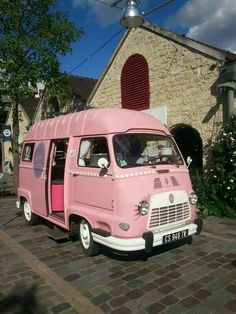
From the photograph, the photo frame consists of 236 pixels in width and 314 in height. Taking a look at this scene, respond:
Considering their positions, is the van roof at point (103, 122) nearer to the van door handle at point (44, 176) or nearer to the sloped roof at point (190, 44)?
the van door handle at point (44, 176)

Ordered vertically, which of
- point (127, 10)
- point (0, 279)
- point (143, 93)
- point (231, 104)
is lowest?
point (0, 279)

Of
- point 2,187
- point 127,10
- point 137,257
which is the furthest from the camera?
point 2,187

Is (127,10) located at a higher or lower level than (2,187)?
higher

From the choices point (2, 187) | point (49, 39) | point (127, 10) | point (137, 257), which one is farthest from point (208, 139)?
point (2, 187)

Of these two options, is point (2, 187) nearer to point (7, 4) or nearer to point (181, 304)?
point (7, 4)

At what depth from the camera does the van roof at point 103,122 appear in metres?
5.92

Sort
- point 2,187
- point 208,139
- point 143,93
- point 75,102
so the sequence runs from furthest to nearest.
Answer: point 75,102 < point 2,187 < point 143,93 < point 208,139

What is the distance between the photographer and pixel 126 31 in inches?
525

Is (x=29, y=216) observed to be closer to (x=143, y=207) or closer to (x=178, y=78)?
(x=143, y=207)

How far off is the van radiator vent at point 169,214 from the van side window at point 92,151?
1.25m

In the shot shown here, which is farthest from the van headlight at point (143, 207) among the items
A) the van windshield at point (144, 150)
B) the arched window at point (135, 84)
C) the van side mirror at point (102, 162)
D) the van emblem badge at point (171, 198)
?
the arched window at point (135, 84)

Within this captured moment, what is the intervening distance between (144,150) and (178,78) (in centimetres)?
603

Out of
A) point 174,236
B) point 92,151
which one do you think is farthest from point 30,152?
point 174,236

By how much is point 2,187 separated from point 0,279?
10958mm
